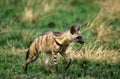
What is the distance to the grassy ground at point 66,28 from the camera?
9.66 meters

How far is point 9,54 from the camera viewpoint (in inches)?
414

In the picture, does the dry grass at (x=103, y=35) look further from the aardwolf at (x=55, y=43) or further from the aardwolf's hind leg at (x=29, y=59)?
the aardwolf's hind leg at (x=29, y=59)

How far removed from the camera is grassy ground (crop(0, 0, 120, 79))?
966 centimetres

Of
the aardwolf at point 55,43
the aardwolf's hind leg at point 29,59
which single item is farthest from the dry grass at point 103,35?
the aardwolf's hind leg at point 29,59

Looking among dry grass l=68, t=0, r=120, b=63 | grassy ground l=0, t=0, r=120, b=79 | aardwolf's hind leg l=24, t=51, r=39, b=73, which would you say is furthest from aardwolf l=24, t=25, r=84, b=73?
dry grass l=68, t=0, r=120, b=63

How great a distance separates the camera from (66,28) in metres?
13.5

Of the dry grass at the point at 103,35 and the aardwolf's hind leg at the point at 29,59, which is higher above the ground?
the dry grass at the point at 103,35

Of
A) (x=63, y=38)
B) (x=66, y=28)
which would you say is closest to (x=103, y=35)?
(x=66, y=28)

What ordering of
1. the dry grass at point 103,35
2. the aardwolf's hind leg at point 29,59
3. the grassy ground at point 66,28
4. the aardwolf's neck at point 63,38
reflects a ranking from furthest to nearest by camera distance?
the dry grass at point 103,35 → the grassy ground at point 66,28 → the aardwolf's hind leg at point 29,59 → the aardwolf's neck at point 63,38

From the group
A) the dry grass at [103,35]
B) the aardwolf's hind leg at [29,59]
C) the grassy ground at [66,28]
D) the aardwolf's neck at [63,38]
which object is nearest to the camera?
the aardwolf's neck at [63,38]

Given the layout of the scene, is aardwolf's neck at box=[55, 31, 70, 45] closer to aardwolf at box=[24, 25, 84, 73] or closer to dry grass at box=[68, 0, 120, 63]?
aardwolf at box=[24, 25, 84, 73]

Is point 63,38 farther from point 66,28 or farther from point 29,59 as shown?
point 66,28

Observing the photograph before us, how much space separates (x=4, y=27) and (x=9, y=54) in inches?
84.6

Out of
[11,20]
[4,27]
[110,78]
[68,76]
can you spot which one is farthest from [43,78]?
[11,20]
